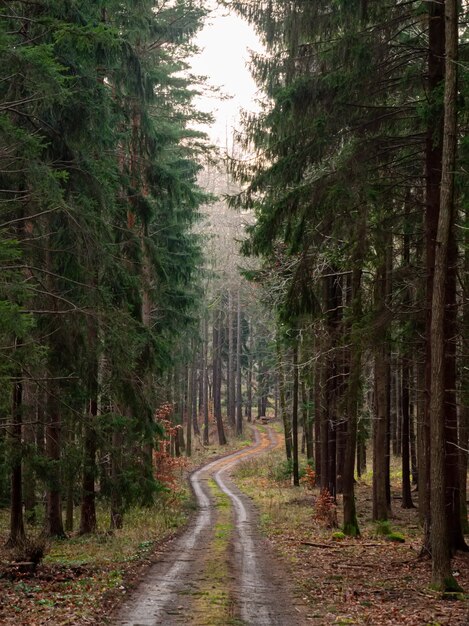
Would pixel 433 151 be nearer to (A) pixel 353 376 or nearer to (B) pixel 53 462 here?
(A) pixel 353 376

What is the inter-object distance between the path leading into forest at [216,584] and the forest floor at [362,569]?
432 mm

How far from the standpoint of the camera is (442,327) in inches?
372

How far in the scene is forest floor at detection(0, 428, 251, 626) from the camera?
8428 mm

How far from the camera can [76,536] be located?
16.6m

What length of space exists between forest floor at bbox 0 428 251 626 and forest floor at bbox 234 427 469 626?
2946mm

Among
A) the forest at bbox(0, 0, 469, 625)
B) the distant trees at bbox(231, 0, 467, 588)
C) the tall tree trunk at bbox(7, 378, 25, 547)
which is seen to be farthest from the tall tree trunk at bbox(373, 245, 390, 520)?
the tall tree trunk at bbox(7, 378, 25, 547)

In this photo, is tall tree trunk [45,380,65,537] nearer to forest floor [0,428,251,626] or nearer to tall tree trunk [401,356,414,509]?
forest floor [0,428,251,626]

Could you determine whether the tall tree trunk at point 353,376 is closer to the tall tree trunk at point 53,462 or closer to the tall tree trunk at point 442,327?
the tall tree trunk at point 442,327

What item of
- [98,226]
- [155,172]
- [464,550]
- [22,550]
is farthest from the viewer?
[155,172]

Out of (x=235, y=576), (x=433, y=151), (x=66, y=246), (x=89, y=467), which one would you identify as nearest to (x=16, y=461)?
(x=89, y=467)

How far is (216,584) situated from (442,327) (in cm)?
579

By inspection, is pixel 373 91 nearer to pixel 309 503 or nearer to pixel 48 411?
pixel 48 411

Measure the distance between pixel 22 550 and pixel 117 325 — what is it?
4.36m

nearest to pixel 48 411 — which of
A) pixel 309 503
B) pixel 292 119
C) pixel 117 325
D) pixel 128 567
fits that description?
pixel 117 325
